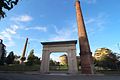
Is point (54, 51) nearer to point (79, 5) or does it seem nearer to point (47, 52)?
point (47, 52)

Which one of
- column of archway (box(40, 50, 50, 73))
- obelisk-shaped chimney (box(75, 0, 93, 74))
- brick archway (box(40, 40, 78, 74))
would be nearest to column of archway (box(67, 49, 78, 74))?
brick archway (box(40, 40, 78, 74))

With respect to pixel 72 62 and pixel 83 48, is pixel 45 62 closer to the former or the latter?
pixel 72 62

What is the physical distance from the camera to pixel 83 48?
26453 millimetres

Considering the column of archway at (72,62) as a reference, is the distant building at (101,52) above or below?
above

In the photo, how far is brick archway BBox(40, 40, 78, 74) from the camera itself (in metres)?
25.3

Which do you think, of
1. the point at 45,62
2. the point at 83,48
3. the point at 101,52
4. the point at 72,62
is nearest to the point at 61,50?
the point at 72,62

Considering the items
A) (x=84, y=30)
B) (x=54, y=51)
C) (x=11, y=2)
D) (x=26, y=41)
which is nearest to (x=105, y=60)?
(x=84, y=30)

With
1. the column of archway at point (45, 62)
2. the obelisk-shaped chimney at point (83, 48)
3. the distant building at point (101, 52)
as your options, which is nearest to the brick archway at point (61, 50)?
the column of archway at point (45, 62)

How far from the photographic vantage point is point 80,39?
27562 millimetres

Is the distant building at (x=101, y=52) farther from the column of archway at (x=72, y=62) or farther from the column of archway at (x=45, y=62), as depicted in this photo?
the column of archway at (x=45, y=62)

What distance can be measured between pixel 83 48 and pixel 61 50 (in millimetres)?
4057

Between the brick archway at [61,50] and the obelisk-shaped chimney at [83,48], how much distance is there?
149 centimetres

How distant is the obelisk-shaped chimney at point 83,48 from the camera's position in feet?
82.3

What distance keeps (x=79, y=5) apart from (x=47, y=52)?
485 inches
